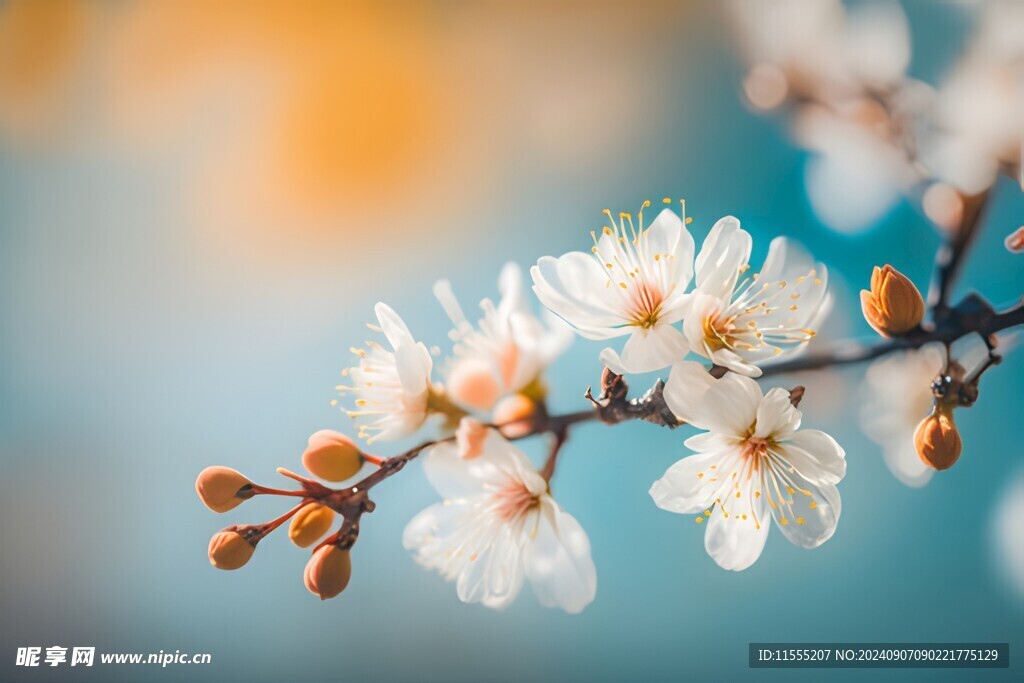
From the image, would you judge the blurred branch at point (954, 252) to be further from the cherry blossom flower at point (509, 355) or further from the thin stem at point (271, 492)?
the thin stem at point (271, 492)

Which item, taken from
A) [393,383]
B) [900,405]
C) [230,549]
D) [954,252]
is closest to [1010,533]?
[900,405]

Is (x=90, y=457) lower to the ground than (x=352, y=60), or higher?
lower

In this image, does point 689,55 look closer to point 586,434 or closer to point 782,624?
point 586,434

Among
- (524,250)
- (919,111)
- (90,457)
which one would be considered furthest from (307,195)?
(919,111)

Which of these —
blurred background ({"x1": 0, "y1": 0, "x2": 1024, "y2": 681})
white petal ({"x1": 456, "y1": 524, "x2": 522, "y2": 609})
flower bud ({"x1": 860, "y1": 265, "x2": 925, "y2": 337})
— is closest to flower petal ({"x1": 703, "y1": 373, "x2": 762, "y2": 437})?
flower bud ({"x1": 860, "y1": 265, "x2": 925, "y2": 337})

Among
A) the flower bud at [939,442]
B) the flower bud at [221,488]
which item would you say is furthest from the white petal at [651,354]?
the flower bud at [221,488]

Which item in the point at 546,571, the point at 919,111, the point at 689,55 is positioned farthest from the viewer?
the point at 689,55

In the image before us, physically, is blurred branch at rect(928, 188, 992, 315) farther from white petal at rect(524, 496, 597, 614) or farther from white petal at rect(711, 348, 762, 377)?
white petal at rect(524, 496, 597, 614)
